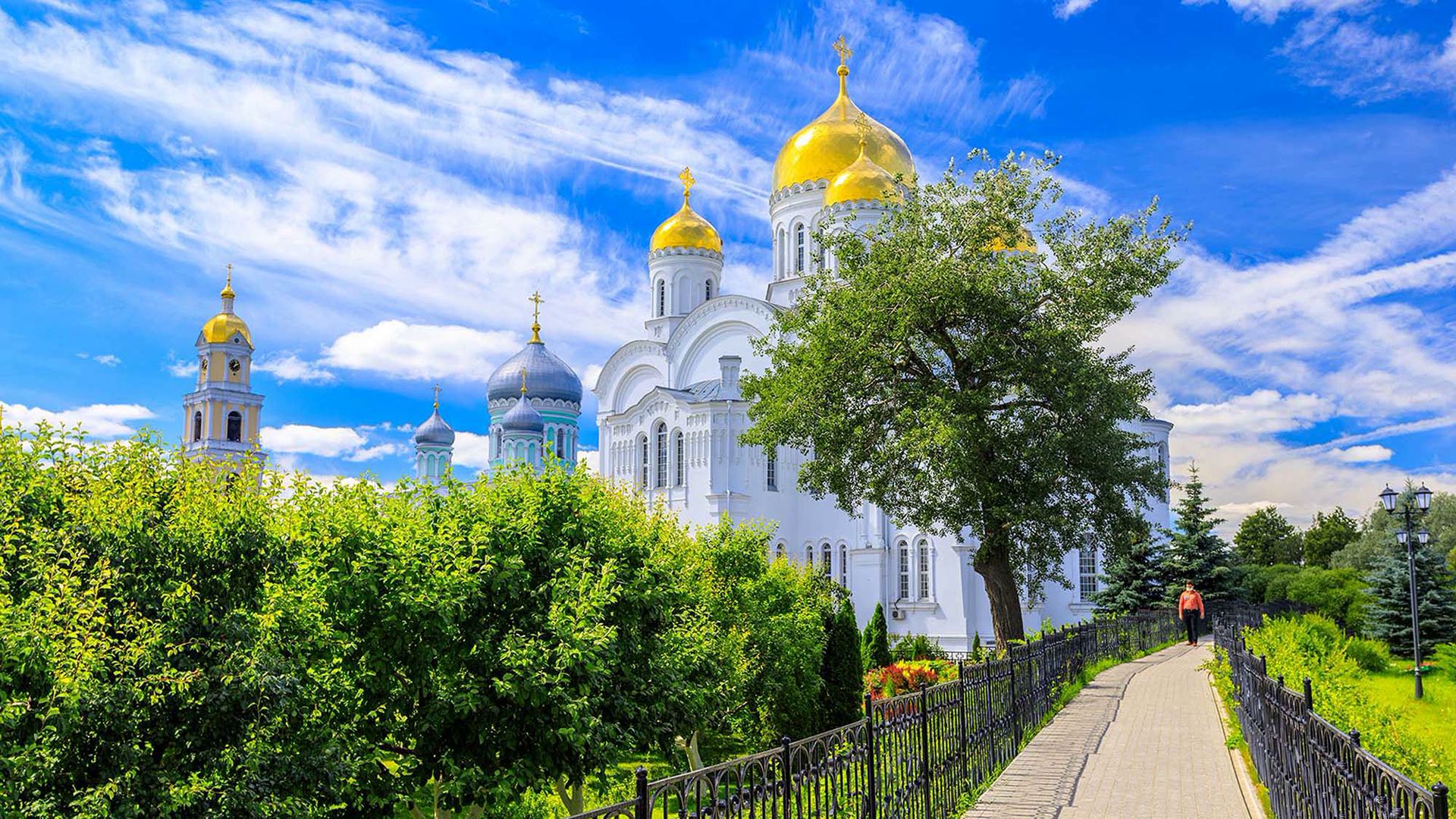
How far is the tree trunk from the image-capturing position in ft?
57.0

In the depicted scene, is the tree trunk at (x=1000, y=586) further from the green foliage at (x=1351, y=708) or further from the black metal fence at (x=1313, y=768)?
the black metal fence at (x=1313, y=768)

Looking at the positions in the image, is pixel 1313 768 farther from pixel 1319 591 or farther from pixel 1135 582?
pixel 1319 591

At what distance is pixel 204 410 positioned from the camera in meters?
41.5

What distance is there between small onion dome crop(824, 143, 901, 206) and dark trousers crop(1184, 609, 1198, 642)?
15493 millimetres

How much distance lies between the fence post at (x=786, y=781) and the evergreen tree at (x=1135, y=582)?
1033 inches

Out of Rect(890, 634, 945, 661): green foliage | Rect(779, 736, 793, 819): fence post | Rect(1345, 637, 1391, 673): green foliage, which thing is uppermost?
Rect(779, 736, 793, 819): fence post

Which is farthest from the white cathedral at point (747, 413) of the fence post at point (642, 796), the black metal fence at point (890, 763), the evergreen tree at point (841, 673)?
the fence post at point (642, 796)

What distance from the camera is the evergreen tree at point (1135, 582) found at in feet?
97.0

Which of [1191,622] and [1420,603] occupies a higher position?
[1420,603]

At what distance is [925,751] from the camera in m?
7.42

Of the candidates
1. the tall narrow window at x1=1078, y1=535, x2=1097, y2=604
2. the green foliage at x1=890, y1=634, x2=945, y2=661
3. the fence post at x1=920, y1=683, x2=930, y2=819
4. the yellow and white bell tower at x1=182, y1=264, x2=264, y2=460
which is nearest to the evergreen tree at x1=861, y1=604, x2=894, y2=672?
the green foliage at x1=890, y1=634, x2=945, y2=661

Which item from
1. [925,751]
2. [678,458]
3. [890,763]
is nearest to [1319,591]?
[678,458]

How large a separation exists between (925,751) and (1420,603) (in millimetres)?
21120

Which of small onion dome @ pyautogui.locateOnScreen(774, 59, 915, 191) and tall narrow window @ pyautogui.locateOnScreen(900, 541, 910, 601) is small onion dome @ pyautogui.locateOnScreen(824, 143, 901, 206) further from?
tall narrow window @ pyautogui.locateOnScreen(900, 541, 910, 601)
